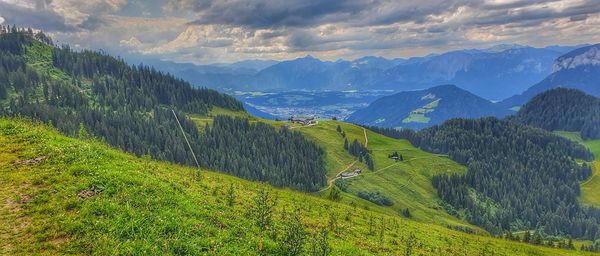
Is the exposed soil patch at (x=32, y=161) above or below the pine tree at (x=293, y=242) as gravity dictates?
above

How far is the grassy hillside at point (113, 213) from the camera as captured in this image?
2052cm

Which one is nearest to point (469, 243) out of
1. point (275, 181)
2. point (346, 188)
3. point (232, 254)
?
point (232, 254)

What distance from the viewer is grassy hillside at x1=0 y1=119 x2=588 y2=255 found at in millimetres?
20516

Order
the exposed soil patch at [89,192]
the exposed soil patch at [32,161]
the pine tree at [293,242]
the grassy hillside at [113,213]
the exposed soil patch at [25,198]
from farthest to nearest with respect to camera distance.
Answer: the exposed soil patch at [32,161] < the exposed soil patch at [89,192] < the exposed soil patch at [25,198] < the pine tree at [293,242] < the grassy hillside at [113,213]

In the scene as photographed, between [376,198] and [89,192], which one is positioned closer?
[89,192]

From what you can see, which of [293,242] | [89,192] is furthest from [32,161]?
[293,242]

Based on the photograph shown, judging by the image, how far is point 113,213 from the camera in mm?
Answer: 22703

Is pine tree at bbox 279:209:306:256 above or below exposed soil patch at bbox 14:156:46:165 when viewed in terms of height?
below

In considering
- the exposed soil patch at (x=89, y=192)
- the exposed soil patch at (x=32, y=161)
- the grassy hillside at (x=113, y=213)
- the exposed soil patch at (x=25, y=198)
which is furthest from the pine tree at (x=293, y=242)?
the exposed soil patch at (x=32, y=161)

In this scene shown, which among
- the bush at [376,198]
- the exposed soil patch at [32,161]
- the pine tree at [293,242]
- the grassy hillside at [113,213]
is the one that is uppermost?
the exposed soil patch at [32,161]

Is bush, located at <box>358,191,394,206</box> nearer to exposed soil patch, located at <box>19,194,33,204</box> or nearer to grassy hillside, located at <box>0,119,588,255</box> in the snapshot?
grassy hillside, located at <box>0,119,588,255</box>

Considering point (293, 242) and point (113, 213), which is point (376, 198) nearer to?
point (293, 242)

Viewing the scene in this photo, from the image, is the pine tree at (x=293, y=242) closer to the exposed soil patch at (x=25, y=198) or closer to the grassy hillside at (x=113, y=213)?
the grassy hillside at (x=113, y=213)

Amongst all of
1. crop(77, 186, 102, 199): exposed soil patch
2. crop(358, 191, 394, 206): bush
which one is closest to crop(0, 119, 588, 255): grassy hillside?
crop(77, 186, 102, 199): exposed soil patch
